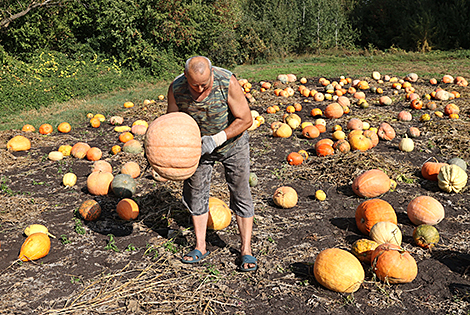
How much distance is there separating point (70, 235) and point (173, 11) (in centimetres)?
1512

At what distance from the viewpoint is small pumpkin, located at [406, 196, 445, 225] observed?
4555mm

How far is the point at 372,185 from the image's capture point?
17.8 ft

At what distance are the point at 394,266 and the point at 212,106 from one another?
232 centimetres

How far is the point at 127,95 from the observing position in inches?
554

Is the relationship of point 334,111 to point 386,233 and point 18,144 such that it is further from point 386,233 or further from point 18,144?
point 18,144

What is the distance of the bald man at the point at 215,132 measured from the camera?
11.5ft

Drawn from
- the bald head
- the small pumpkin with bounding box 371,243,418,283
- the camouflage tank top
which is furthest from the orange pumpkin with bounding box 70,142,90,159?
the small pumpkin with bounding box 371,243,418,283

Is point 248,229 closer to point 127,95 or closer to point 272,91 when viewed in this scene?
point 272,91

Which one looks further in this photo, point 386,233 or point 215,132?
point 386,233

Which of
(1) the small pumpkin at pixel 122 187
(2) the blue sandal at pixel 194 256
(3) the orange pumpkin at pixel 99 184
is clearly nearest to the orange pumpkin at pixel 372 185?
(2) the blue sandal at pixel 194 256

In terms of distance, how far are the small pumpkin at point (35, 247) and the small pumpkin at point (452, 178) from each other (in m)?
5.45

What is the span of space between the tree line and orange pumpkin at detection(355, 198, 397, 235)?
14542 mm

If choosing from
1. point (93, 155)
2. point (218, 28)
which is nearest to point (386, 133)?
point (93, 155)

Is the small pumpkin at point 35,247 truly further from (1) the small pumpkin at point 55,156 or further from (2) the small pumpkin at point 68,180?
(1) the small pumpkin at point 55,156
